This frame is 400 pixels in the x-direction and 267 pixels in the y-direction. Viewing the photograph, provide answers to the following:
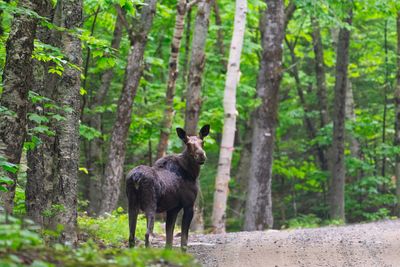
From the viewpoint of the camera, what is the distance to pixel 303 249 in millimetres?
11250

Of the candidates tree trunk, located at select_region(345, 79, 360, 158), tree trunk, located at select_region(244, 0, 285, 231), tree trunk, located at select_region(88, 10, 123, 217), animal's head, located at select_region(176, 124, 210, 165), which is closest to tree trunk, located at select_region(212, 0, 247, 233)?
tree trunk, located at select_region(244, 0, 285, 231)

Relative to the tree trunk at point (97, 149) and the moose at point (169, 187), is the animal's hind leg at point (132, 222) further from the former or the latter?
the tree trunk at point (97, 149)

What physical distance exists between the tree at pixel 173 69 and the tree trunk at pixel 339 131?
8.43 metres

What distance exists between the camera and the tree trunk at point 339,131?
81.1 feet

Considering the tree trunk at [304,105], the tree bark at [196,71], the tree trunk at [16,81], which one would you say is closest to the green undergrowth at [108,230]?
the tree bark at [196,71]

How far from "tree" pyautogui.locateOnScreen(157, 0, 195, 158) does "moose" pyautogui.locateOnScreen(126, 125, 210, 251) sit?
7891 mm

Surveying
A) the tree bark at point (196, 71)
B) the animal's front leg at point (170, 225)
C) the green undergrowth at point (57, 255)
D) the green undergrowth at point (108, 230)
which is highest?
the tree bark at point (196, 71)

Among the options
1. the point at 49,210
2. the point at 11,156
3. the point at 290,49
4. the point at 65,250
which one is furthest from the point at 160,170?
the point at 290,49

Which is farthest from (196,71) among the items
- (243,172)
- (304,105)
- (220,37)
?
(304,105)

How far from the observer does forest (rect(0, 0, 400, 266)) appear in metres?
8.11

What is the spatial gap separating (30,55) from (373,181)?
68.8 ft

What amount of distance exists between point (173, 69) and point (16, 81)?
10.5m

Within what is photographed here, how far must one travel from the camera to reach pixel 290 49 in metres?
31.3

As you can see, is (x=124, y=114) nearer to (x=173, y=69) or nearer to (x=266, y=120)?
(x=173, y=69)
